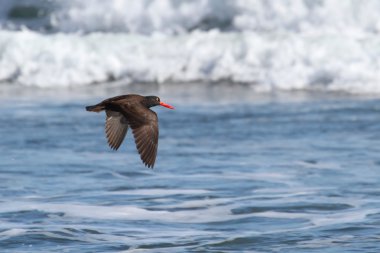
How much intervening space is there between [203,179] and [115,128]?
1.29 m

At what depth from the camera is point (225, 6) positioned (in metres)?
16.9

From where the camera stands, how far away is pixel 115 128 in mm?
8609

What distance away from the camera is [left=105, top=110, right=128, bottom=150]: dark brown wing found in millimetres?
8547

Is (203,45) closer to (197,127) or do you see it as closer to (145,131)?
(197,127)

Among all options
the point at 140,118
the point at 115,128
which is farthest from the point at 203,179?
the point at 140,118

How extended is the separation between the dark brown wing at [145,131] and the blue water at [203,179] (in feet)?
1.81

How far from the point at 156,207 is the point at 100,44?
25.9 feet

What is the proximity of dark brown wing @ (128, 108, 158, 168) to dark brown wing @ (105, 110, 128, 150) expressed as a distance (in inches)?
16.8

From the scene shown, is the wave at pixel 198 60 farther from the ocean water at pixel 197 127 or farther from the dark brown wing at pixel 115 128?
the dark brown wing at pixel 115 128

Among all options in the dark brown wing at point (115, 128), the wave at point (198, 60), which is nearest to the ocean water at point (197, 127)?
the wave at point (198, 60)

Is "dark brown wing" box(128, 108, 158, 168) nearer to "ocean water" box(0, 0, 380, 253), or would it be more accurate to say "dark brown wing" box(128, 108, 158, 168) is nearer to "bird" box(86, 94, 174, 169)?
"bird" box(86, 94, 174, 169)

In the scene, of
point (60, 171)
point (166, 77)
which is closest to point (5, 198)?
point (60, 171)

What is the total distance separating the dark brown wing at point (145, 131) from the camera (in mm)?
7941

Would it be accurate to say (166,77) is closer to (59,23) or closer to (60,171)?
(59,23)
